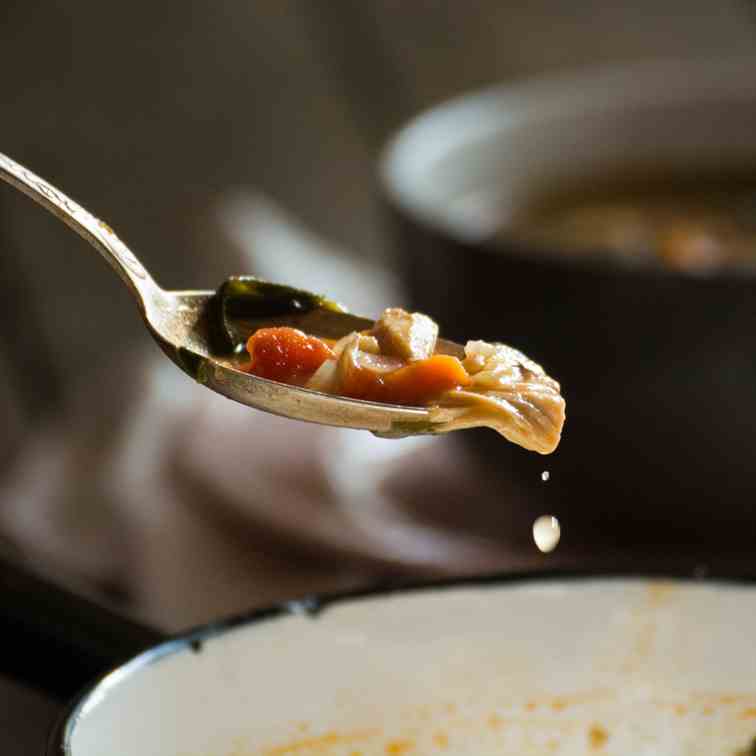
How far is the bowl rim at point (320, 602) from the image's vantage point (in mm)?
590

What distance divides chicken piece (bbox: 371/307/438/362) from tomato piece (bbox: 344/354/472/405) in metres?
0.01

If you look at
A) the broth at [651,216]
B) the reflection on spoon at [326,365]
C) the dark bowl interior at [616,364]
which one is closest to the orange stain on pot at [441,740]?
the reflection on spoon at [326,365]

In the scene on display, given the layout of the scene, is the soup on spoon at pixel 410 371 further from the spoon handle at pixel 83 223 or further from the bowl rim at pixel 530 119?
the bowl rim at pixel 530 119

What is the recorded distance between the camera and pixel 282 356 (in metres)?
0.65

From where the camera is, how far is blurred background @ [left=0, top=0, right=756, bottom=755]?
3.61ft

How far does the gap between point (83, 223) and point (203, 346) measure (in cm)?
8

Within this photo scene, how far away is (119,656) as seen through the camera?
65 centimetres

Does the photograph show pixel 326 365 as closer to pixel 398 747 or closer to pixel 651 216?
pixel 398 747

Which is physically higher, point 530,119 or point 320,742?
point 530,119

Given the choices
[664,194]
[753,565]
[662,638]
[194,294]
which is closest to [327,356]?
[194,294]

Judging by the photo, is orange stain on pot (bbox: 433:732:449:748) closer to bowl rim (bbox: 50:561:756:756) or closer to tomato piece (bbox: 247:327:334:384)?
bowl rim (bbox: 50:561:756:756)

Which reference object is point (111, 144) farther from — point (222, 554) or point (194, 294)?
point (194, 294)

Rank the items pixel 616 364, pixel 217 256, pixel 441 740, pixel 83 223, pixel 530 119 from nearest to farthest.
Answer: pixel 83 223
pixel 441 740
pixel 616 364
pixel 530 119
pixel 217 256

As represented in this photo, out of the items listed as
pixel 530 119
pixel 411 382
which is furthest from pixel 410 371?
pixel 530 119
